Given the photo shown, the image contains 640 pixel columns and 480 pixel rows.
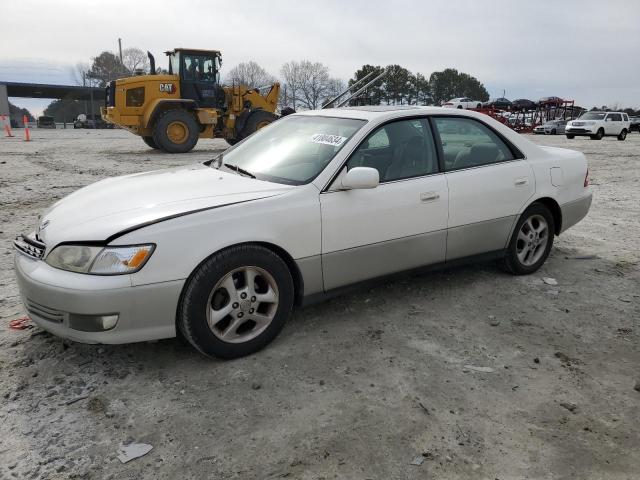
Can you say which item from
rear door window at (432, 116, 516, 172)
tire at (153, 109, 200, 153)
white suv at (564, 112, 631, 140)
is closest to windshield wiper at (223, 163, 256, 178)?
rear door window at (432, 116, 516, 172)

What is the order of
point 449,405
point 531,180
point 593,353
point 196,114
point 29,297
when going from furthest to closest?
point 196,114 → point 531,180 → point 593,353 → point 29,297 → point 449,405

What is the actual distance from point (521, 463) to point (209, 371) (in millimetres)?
1660

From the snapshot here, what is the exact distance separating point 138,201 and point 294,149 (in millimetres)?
1187

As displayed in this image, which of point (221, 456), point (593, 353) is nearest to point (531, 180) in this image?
point (593, 353)

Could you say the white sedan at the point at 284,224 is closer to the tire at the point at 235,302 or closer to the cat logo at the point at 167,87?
the tire at the point at 235,302

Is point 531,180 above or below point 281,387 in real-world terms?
above

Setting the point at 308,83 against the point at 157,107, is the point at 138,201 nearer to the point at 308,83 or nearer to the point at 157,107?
the point at 157,107

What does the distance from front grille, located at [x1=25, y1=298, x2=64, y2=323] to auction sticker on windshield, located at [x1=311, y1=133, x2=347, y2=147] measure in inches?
78.1

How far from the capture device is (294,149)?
12.1 ft

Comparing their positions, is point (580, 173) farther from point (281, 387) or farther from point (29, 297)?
point (29, 297)

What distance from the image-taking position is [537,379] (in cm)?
285

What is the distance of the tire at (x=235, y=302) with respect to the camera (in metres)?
2.77

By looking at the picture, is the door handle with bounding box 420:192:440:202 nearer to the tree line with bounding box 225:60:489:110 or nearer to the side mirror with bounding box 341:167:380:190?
the side mirror with bounding box 341:167:380:190

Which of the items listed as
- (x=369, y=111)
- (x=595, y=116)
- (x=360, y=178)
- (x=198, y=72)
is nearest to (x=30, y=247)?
(x=360, y=178)
